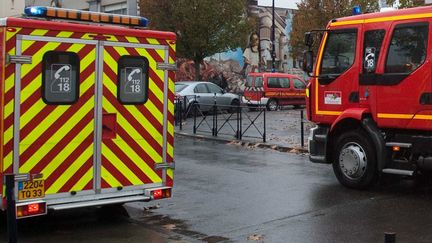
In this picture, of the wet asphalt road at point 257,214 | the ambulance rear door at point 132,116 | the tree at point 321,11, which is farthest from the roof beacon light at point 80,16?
the tree at point 321,11

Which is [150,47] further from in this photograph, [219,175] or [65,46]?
[219,175]

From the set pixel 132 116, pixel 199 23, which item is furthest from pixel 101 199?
pixel 199 23

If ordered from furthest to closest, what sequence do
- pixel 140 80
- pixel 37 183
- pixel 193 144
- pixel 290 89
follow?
pixel 290 89 < pixel 193 144 < pixel 140 80 < pixel 37 183

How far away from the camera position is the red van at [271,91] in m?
27.4

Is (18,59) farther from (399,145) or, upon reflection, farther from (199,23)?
(199,23)

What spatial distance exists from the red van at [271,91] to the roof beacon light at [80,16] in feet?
66.4

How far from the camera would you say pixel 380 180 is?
9.97m

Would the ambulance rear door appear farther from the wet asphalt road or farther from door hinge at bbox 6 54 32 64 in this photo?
door hinge at bbox 6 54 32 64

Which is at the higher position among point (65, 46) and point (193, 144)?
point (65, 46)

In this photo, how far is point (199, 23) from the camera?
1241 inches

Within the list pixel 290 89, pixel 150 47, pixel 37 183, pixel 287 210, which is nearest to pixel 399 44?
pixel 287 210

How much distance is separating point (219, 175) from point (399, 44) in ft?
13.6

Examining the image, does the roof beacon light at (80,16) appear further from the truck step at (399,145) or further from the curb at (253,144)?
the curb at (253,144)

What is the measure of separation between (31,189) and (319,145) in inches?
211
